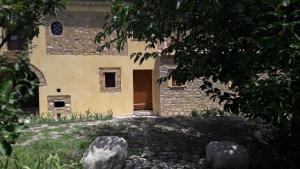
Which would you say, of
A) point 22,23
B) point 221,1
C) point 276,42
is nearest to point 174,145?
point 221,1

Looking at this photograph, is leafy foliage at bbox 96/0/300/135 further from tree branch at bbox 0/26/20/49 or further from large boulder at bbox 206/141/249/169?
tree branch at bbox 0/26/20/49

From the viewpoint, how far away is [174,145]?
8.96 metres

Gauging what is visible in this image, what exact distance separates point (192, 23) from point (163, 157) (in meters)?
2.55

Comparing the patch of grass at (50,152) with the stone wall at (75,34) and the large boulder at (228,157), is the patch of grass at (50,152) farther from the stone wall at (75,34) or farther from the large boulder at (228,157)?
the stone wall at (75,34)

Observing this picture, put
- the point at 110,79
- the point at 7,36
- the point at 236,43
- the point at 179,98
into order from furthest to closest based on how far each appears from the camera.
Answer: the point at 110,79 < the point at 179,98 < the point at 236,43 < the point at 7,36

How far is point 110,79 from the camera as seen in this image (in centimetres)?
2045

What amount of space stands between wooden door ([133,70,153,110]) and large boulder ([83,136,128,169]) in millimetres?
13841

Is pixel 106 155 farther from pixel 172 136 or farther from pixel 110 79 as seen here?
pixel 110 79

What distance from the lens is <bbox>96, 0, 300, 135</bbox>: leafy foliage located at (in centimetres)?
516

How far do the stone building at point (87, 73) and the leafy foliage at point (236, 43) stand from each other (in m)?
11.6

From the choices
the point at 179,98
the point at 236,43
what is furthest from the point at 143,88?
the point at 236,43

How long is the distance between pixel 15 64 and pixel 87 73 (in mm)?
16882

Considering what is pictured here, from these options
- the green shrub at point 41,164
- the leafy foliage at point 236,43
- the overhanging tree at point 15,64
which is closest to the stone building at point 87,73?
the leafy foliage at point 236,43

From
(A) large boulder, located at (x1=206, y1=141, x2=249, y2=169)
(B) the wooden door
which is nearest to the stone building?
(B) the wooden door
